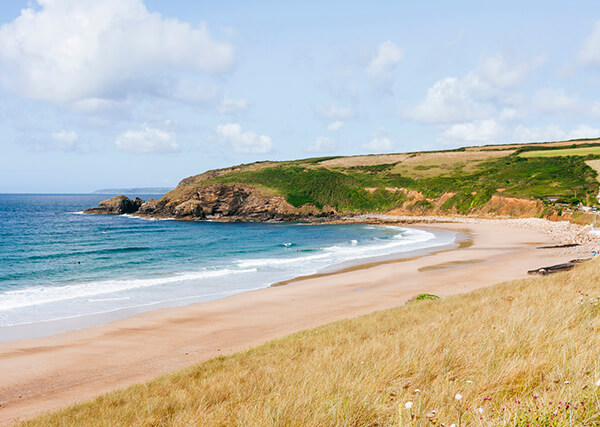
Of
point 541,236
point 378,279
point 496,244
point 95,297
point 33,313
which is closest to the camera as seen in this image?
point 33,313

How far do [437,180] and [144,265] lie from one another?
80.7m

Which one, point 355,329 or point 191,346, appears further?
point 191,346

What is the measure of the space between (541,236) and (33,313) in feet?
177

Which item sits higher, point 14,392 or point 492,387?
point 492,387

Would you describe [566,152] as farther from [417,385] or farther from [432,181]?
[417,385]

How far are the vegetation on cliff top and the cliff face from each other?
350 centimetres

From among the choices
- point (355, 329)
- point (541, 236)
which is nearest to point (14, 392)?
point (355, 329)

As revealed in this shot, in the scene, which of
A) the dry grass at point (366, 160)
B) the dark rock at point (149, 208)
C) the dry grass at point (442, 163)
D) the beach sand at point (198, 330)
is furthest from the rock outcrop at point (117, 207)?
the beach sand at point (198, 330)

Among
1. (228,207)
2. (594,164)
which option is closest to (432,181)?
(594,164)

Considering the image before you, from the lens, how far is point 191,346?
15031 millimetres

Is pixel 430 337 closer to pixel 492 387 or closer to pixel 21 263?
pixel 492 387

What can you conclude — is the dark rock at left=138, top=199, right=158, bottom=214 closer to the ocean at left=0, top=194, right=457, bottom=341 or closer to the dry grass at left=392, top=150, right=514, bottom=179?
the ocean at left=0, top=194, right=457, bottom=341

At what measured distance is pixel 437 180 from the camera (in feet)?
317

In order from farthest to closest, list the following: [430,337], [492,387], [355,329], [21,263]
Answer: [21,263], [355,329], [430,337], [492,387]
